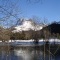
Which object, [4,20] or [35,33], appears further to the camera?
Result: [35,33]

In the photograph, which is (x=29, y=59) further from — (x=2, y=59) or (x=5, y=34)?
(x=5, y=34)

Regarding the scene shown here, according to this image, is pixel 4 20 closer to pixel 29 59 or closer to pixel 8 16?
pixel 8 16

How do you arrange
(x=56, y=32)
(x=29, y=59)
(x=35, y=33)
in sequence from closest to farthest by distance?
(x=29, y=59) → (x=56, y=32) → (x=35, y=33)

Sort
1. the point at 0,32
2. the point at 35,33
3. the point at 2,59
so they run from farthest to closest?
the point at 35,33 < the point at 2,59 < the point at 0,32

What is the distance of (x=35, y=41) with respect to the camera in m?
37.5

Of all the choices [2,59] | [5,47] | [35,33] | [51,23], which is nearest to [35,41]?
[35,33]

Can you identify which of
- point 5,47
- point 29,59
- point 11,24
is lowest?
point 29,59

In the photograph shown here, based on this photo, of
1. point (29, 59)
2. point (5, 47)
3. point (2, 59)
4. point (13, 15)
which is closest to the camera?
point (13, 15)

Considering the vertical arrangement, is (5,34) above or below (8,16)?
below

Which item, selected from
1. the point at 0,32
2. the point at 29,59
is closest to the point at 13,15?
the point at 0,32

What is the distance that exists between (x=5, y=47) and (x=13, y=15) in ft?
6.14

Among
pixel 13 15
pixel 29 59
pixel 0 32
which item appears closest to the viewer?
Answer: pixel 13 15

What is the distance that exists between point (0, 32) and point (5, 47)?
3.83 feet

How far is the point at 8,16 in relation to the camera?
3.64 m
